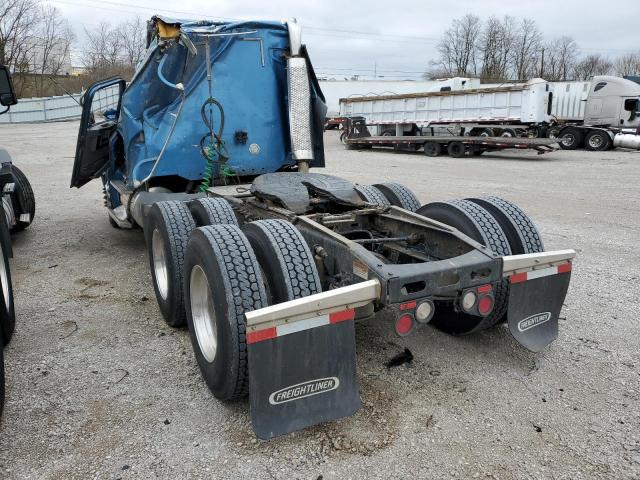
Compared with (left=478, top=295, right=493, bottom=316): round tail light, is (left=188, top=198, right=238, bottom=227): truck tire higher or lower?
higher

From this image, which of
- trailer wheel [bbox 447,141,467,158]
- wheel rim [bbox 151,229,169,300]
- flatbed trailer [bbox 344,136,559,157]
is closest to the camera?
wheel rim [bbox 151,229,169,300]

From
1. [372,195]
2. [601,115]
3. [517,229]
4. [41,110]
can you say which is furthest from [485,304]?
[41,110]

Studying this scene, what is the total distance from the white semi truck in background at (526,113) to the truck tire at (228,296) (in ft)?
61.2

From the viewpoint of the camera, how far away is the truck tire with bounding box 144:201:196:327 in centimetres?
392

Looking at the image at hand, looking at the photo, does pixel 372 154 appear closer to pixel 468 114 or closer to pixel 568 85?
pixel 468 114

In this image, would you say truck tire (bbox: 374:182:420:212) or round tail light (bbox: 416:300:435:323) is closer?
round tail light (bbox: 416:300:435:323)

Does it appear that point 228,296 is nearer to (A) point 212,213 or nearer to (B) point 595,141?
(A) point 212,213

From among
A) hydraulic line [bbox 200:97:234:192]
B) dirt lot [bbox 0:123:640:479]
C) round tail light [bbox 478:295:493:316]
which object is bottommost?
dirt lot [bbox 0:123:640:479]

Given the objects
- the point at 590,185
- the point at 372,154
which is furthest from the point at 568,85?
the point at 590,185

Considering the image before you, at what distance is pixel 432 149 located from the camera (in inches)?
790

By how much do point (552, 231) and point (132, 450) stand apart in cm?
640

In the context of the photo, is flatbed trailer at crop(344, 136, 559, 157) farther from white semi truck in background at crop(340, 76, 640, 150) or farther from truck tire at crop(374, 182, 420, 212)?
truck tire at crop(374, 182, 420, 212)

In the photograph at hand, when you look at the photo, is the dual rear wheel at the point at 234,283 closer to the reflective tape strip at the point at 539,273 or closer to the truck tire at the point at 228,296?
the truck tire at the point at 228,296

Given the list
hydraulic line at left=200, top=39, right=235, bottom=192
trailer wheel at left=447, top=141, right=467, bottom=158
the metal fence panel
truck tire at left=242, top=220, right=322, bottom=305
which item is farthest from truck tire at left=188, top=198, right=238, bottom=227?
the metal fence panel
